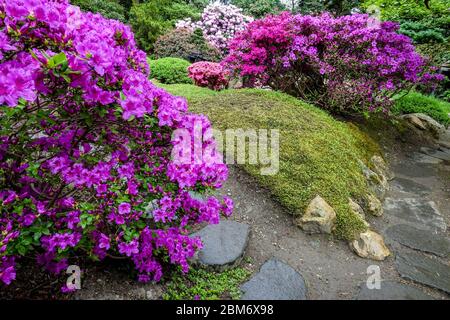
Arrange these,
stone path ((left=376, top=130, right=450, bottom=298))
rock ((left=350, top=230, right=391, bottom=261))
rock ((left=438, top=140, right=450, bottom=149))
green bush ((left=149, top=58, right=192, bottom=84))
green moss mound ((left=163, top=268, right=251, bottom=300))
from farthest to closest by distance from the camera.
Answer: green bush ((left=149, top=58, right=192, bottom=84))
rock ((left=438, top=140, right=450, bottom=149))
rock ((left=350, top=230, right=391, bottom=261))
stone path ((left=376, top=130, right=450, bottom=298))
green moss mound ((left=163, top=268, right=251, bottom=300))

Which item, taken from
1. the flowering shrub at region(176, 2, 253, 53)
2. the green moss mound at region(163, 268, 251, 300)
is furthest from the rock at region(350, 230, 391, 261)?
the flowering shrub at region(176, 2, 253, 53)

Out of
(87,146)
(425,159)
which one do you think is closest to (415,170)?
(425,159)

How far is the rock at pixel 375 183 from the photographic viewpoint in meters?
4.10

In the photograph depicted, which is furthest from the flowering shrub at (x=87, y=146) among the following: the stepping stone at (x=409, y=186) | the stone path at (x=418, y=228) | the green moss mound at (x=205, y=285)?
the stepping stone at (x=409, y=186)

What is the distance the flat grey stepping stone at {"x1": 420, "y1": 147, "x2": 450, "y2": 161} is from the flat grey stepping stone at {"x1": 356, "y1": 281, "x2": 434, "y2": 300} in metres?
4.24

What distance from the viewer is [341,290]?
2531 millimetres

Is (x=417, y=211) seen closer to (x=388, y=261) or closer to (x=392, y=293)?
(x=388, y=261)

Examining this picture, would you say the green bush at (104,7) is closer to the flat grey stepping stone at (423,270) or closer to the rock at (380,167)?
the rock at (380,167)

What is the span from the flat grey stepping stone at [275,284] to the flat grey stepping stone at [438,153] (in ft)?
15.7

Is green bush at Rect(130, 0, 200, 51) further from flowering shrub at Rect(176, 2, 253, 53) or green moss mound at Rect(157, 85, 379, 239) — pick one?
green moss mound at Rect(157, 85, 379, 239)

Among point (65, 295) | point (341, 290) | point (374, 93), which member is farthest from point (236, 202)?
point (374, 93)

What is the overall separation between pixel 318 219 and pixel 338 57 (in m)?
3.22

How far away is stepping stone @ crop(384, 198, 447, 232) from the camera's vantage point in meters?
3.71

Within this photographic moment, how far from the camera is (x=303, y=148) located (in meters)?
3.86
